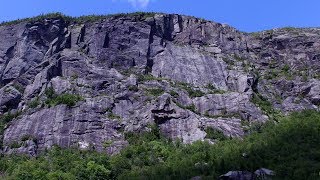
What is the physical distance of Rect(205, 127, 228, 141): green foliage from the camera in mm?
76250

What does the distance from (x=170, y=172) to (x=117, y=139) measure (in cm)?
1789

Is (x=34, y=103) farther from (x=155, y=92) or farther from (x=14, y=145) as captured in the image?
(x=155, y=92)

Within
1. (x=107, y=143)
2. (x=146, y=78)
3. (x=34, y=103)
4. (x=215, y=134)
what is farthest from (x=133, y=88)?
(x=215, y=134)

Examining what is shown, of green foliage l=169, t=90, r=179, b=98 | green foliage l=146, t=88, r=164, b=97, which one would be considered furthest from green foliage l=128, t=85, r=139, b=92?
green foliage l=169, t=90, r=179, b=98

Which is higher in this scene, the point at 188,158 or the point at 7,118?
the point at 7,118

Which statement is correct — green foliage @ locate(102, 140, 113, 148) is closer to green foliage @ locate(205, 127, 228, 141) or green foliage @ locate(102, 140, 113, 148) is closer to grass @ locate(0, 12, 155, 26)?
green foliage @ locate(205, 127, 228, 141)

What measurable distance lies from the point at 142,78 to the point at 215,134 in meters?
21.7

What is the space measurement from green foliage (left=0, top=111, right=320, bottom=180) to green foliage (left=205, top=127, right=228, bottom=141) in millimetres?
138

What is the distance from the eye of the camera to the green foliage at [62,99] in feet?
279

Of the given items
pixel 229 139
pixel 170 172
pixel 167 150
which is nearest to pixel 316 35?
pixel 229 139

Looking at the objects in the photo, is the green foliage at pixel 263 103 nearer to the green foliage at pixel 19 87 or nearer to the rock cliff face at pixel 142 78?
the rock cliff face at pixel 142 78

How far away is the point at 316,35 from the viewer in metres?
109

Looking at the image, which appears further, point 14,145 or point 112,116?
point 112,116

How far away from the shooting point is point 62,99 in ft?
280
